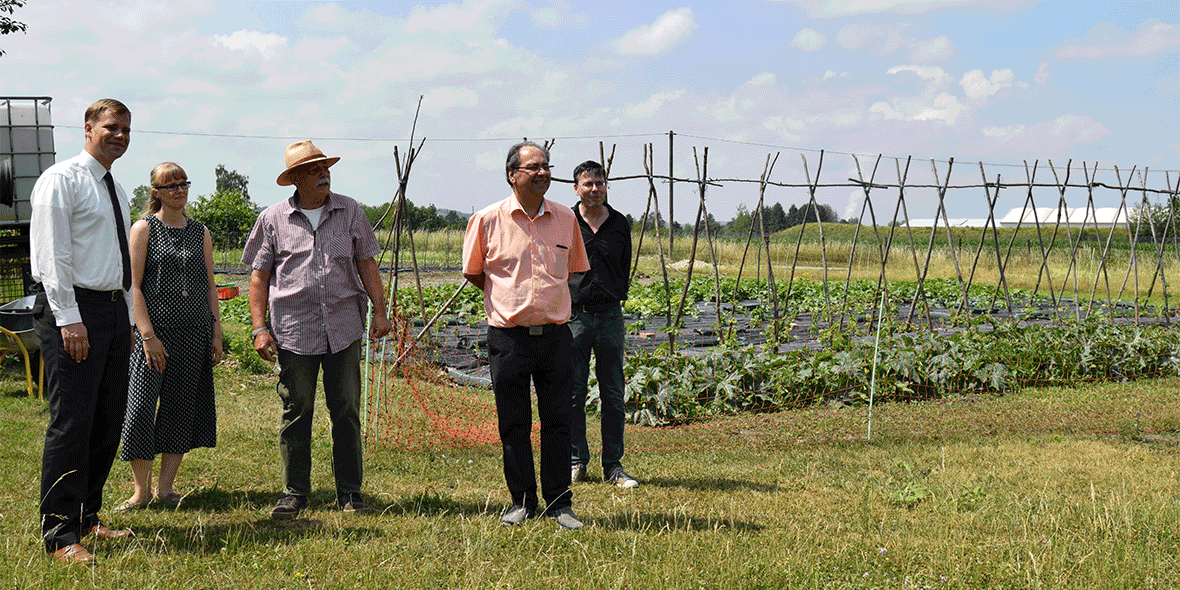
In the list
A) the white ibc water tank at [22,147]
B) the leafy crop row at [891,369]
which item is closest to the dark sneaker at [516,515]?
the leafy crop row at [891,369]

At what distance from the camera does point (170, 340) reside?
381 centimetres

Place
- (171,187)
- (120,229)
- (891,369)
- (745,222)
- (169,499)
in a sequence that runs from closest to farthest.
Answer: (120,229), (171,187), (169,499), (891,369), (745,222)

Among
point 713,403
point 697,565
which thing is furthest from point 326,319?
point 713,403

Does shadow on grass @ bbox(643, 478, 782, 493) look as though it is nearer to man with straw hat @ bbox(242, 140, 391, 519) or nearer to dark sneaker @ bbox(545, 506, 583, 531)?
dark sneaker @ bbox(545, 506, 583, 531)

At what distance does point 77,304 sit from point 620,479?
8.21ft

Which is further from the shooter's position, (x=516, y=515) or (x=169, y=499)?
(x=169, y=499)

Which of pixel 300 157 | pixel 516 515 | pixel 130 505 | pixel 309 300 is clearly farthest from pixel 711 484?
pixel 130 505

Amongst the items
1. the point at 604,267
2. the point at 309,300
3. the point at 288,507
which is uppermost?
the point at 604,267

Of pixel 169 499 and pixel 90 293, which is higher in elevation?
pixel 90 293

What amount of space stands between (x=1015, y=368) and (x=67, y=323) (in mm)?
7076

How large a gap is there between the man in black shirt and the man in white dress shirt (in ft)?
6.40

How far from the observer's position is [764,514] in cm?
383

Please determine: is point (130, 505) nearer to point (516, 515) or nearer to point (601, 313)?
point (516, 515)

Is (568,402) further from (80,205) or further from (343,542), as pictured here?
(80,205)
